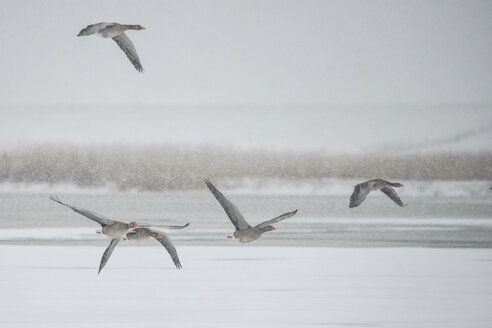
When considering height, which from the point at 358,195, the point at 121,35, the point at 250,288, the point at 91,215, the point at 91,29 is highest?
the point at 121,35

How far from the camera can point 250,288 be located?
7254 mm

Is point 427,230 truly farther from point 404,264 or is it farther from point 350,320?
point 350,320

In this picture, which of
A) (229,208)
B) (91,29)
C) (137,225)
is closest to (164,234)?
(137,225)

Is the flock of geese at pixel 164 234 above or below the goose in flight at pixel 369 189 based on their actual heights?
below

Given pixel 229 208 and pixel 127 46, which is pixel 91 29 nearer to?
pixel 127 46

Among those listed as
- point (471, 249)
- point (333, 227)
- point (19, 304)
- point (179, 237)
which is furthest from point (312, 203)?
point (19, 304)

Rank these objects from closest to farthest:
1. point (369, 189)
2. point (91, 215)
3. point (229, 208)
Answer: point (91, 215) < point (229, 208) < point (369, 189)

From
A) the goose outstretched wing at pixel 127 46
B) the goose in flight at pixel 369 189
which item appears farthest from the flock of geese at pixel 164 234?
the goose outstretched wing at pixel 127 46

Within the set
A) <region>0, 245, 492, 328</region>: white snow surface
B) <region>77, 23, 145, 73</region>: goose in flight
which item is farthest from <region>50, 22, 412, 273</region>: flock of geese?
<region>0, 245, 492, 328</region>: white snow surface

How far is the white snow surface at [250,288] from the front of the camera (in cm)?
614

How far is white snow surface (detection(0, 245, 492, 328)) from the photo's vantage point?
242 inches

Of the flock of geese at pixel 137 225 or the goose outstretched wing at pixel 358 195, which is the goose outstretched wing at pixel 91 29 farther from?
the goose outstretched wing at pixel 358 195

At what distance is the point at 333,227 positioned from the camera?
12898mm

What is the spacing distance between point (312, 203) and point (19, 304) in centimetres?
1304
